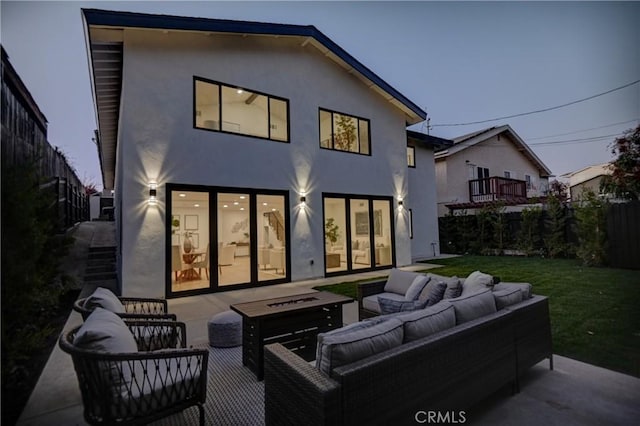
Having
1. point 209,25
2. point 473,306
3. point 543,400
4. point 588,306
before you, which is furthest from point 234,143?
point 588,306

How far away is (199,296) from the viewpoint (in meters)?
6.57

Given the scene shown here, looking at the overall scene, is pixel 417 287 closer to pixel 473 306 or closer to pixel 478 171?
pixel 473 306

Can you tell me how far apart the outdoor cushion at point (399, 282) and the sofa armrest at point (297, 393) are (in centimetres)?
266

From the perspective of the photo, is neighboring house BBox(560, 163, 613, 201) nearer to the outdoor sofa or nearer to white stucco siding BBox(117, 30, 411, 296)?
white stucco siding BBox(117, 30, 411, 296)

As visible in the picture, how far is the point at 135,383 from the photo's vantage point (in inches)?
79.4

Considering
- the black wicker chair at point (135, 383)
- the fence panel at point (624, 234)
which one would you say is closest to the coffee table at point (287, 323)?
the black wicker chair at point (135, 383)

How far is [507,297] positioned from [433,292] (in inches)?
30.2

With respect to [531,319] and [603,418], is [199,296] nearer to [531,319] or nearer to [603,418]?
[531,319]

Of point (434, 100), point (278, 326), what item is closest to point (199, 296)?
point (278, 326)

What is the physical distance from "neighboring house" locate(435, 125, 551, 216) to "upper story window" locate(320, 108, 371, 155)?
6.57 metres

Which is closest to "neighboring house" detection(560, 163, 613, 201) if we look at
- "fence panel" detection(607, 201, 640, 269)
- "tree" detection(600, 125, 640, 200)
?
"fence panel" detection(607, 201, 640, 269)

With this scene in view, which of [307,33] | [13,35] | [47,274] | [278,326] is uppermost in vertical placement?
[307,33]

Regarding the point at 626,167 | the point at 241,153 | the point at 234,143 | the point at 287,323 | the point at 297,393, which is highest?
the point at 234,143

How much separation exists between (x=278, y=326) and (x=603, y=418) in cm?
273
